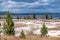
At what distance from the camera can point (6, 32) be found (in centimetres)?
1648

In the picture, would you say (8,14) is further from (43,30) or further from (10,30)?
(43,30)

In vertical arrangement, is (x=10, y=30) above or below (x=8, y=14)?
below

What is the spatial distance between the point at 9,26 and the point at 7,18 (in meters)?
0.77

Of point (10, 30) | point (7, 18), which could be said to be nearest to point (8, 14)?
point (7, 18)

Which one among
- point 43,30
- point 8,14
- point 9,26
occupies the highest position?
point 8,14

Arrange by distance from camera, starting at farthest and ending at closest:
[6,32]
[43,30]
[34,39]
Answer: [43,30] < [6,32] < [34,39]

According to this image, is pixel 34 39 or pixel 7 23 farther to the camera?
pixel 7 23

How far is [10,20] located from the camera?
16.8 meters

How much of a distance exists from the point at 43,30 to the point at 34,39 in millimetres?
14811

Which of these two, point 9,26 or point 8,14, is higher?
point 8,14

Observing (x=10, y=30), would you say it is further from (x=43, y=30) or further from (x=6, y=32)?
(x=43, y=30)

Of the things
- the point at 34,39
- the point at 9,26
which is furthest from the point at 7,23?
the point at 34,39

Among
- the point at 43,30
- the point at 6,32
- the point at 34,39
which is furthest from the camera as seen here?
the point at 43,30

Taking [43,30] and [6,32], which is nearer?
[6,32]
